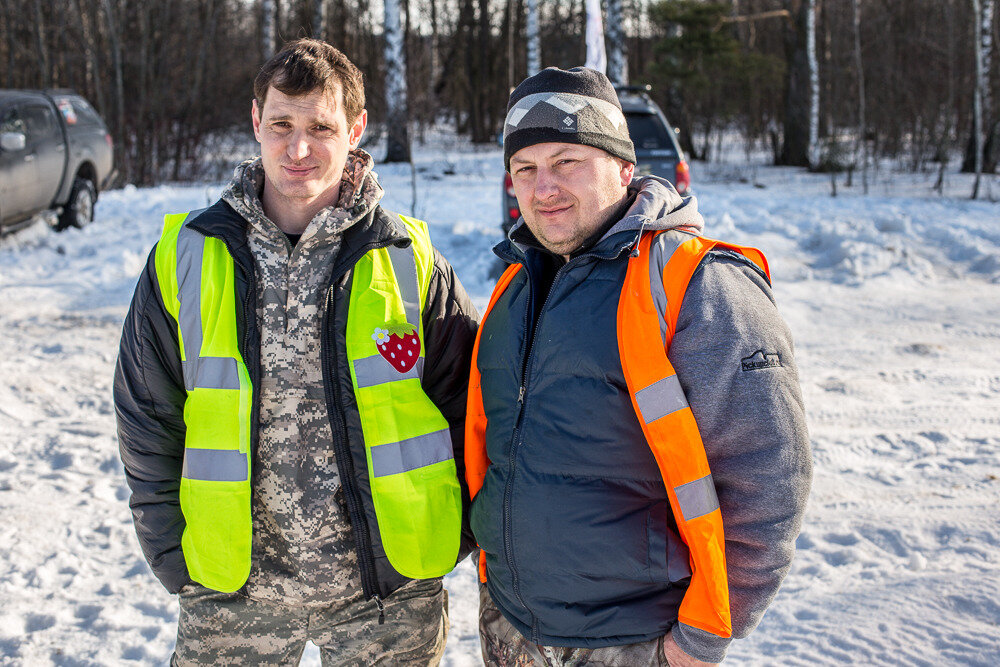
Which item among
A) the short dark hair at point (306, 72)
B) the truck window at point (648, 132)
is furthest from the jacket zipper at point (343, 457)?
the truck window at point (648, 132)

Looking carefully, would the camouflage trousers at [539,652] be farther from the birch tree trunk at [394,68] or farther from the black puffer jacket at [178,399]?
the birch tree trunk at [394,68]

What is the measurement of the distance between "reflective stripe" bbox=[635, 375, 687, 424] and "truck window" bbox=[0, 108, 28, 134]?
9942 mm

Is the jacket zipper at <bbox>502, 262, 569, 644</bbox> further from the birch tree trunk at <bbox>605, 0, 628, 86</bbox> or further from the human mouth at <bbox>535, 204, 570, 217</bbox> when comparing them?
the birch tree trunk at <bbox>605, 0, 628, 86</bbox>

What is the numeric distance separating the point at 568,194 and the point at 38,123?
10.2 m

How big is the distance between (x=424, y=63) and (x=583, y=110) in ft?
108

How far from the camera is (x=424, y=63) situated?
108ft

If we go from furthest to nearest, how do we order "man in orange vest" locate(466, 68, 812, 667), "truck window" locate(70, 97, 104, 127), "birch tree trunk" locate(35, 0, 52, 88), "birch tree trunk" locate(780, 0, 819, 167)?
"birch tree trunk" locate(780, 0, 819, 167), "birch tree trunk" locate(35, 0, 52, 88), "truck window" locate(70, 97, 104, 127), "man in orange vest" locate(466, 68, 812, 667)

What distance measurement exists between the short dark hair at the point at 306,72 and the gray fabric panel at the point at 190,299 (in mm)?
429

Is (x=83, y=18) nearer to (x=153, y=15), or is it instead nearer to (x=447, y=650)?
(x=153, y=15)

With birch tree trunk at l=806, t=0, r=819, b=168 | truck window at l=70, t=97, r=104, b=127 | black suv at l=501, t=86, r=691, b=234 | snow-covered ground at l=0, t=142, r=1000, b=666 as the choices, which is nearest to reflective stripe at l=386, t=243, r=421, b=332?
snow-covered ground at l=0, t=142, r=1000, b=666

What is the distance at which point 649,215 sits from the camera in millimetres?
1824

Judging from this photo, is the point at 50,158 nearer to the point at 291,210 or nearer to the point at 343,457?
the point at 291,210

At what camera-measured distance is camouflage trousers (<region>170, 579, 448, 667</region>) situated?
2059mm

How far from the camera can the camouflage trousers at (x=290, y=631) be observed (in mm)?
2059
